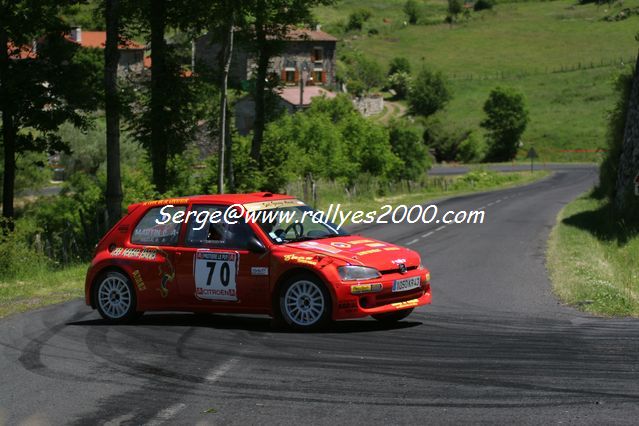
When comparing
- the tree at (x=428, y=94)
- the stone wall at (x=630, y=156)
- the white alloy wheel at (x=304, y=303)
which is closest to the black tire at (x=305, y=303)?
the white alloy wheel at (x=304, y=303)

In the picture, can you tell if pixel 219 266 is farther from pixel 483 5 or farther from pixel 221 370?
pixel 483 5

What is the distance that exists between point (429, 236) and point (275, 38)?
623 inches

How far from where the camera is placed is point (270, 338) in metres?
12.1

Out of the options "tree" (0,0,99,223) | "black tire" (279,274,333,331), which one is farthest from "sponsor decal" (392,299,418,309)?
"tree" (0,0,99,223)

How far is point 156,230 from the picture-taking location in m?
14.0

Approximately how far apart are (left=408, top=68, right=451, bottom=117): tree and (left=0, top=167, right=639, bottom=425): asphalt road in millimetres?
104702

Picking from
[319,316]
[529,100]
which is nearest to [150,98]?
[319,316]

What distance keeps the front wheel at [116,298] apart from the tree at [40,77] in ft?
61.9

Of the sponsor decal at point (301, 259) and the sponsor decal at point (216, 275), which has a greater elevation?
the sponsor decal at point (301, 259)

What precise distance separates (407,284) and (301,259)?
54.2 inches

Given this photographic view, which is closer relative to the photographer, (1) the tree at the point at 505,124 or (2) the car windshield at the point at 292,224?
(2) the car windshield at the point at 292,224

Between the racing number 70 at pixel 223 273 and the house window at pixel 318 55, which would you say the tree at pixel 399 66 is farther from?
the racing number 70 at pixel 223 273

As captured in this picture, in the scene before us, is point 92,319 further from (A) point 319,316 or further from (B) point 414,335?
(B) point 414,335

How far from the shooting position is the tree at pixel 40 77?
108 ft
